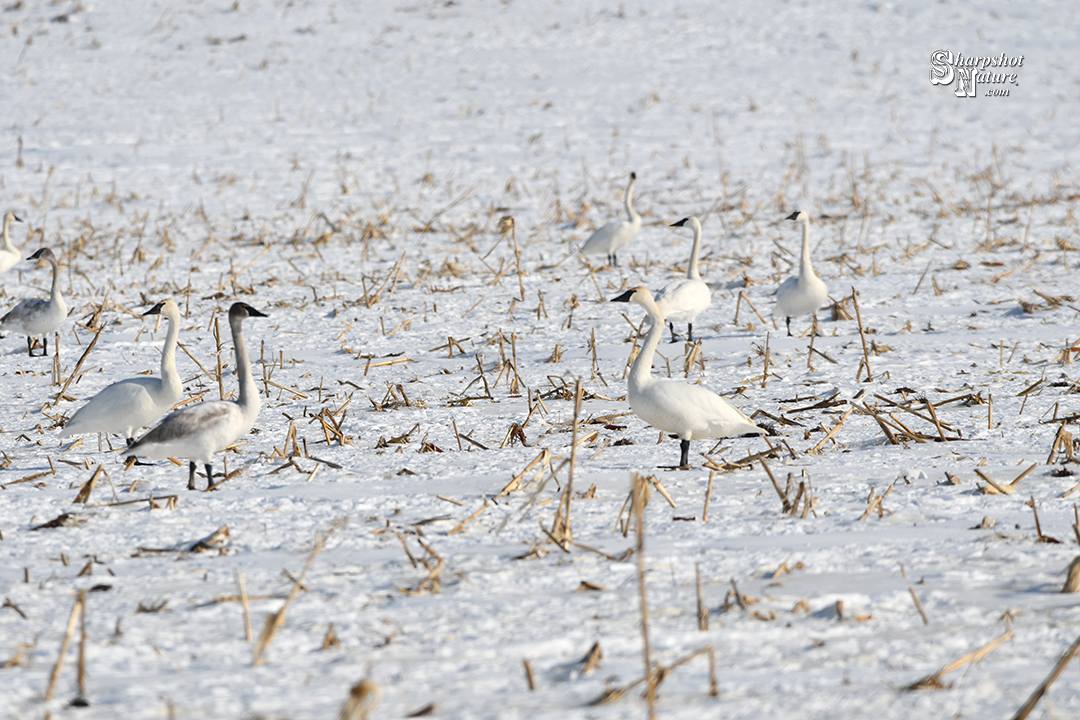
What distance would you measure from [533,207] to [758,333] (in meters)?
5.70

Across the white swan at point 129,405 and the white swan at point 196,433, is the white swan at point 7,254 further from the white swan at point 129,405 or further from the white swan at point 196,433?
the white swan at point 196,433

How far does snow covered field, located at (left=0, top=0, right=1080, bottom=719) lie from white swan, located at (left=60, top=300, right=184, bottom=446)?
0.60ft

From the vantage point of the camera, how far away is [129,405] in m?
4.80

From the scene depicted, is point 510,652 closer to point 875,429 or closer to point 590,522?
point 590,522

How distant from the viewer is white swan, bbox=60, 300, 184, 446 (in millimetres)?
4742

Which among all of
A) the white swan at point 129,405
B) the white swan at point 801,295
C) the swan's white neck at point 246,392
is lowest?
the white swan at point 801,295

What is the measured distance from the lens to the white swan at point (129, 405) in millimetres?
4742

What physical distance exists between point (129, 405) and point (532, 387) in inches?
90.9

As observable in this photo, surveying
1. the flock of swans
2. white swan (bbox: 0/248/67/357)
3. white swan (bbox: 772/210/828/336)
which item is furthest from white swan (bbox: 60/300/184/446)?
white swan (bbox: 772/210/828/336)

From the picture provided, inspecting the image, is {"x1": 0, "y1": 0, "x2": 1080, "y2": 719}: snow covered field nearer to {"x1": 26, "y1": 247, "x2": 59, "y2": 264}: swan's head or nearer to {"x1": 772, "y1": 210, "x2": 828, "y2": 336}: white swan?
{"x1": 772, "y1": 210, "x2": 828, "y2": 336}: white swan

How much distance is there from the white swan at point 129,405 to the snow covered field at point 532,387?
18 centimetres

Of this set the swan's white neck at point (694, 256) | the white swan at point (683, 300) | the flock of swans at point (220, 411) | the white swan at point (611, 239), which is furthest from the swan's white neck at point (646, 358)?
the white swan at point (611, 239)

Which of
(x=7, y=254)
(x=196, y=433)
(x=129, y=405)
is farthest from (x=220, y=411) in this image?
(x=7, y=254)

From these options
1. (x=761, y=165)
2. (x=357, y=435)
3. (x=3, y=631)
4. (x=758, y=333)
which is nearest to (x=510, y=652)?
(x=3, y=631)
